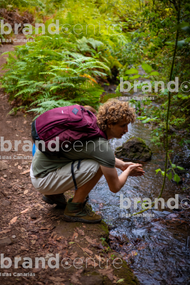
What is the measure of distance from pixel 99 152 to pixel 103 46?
5.95 meters

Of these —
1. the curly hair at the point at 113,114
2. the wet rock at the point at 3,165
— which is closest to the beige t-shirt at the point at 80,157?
the curly hair at the point at 113,114

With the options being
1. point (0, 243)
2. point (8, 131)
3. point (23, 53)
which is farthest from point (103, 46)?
point (0, 243)

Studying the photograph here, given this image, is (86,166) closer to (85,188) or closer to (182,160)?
(85,188)

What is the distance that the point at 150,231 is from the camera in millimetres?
2846

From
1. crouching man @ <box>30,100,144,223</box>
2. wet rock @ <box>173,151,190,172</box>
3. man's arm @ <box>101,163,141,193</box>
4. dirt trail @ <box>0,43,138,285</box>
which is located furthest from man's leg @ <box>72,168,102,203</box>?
wet rock @ <box>173,151,190,172</box>

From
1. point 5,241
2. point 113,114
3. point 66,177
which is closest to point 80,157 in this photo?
point 66,177

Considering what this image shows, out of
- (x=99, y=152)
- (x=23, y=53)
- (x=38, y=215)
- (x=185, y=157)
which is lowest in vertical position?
(x=38, y=215)

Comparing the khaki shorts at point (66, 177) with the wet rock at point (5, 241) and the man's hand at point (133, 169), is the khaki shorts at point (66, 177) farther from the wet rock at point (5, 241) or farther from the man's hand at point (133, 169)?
the wet rock at point (5, 241)

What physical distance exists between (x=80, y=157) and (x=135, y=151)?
240cm

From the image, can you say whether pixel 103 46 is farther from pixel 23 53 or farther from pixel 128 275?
pixel 128 275

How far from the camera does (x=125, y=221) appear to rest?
3.01 m

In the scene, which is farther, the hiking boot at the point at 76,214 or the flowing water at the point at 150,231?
the hiking boot at the point at 76,214

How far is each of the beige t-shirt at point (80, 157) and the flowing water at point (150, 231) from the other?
1.09 metres

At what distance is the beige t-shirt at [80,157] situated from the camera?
2.27 m
